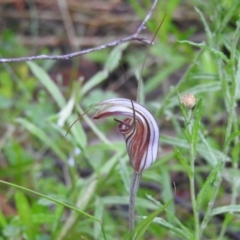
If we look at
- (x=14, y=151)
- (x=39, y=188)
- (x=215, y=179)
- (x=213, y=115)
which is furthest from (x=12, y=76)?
(x=215, y=179)

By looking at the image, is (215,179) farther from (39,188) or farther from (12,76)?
(12,76)

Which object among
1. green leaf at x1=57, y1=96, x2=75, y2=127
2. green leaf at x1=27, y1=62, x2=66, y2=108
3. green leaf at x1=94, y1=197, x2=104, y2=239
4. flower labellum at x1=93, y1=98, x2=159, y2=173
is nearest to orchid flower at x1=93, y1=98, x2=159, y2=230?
flower labellum at x1=93, y1=98, x2=159, y2=173

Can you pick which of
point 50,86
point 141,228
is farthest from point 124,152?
point 141,228

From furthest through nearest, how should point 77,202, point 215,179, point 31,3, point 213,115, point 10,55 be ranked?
point 31,3 → point 10,55 → point 213,115 → point 77,202 → point 215,179

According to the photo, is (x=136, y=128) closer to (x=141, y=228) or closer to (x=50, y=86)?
(x=141, y=228)

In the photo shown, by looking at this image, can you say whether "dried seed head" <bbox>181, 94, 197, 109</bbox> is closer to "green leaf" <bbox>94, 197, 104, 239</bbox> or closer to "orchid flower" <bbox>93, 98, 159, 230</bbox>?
"orchid flower" <bbox>93, 98, 159, 230</bbox>

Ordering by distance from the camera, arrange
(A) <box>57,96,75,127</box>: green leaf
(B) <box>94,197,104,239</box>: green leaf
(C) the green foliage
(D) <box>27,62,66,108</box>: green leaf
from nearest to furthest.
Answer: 1. (C) the green foliage
2. (B) <box>94,197,104,239</box>: green leaf
3. (A) <box>57,96,75,127</box>: green leaf
4. (D) <box>27,62,66,108</box>: green leaf

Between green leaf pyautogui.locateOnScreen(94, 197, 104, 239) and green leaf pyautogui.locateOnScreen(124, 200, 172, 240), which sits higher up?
green leaf pyautogui.locateOnScreen(94, 197, 104, 239)
